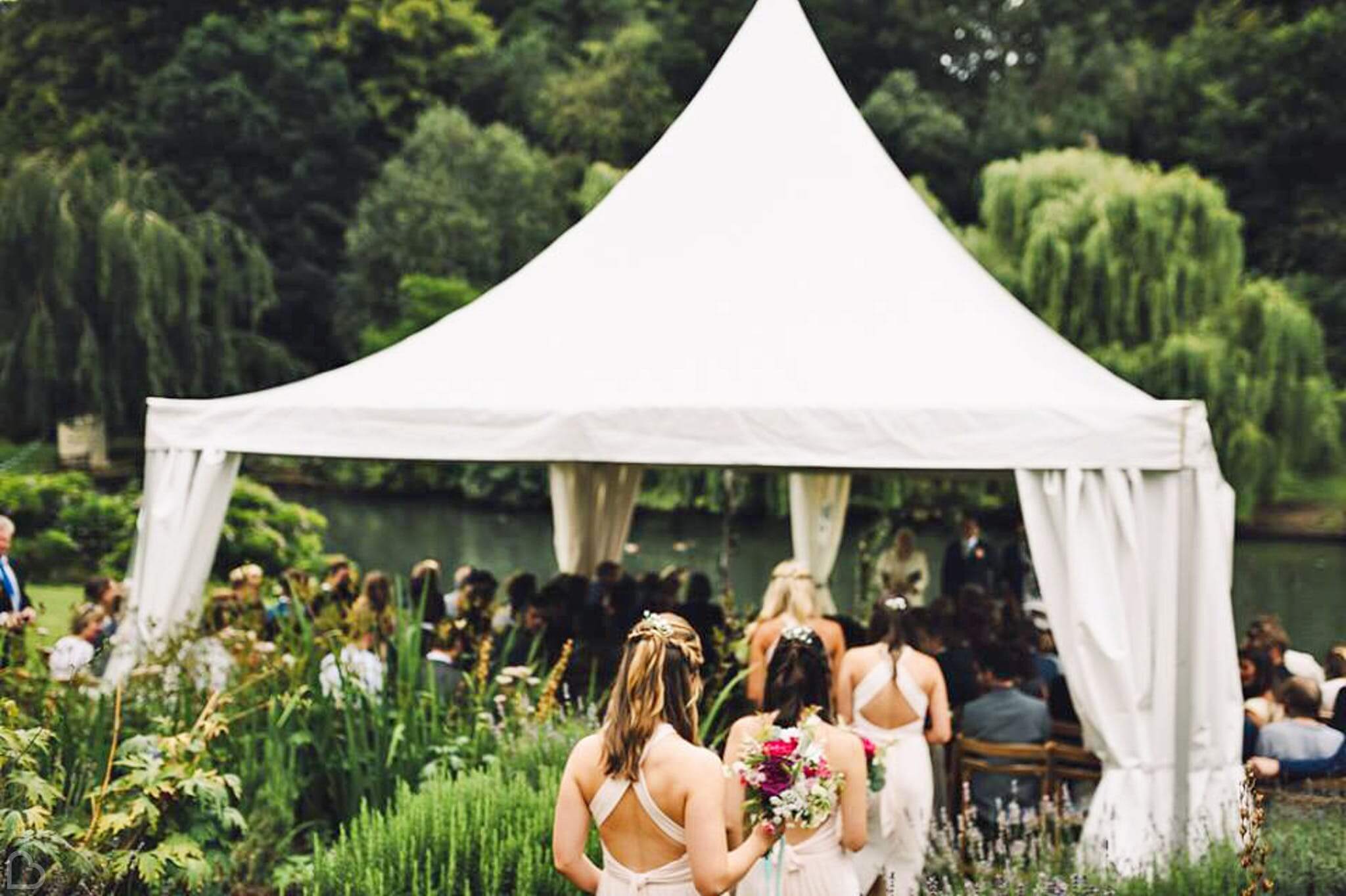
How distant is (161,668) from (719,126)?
4.44 metres

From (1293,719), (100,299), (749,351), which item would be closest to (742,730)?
(749,351)

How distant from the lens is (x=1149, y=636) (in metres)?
7.32

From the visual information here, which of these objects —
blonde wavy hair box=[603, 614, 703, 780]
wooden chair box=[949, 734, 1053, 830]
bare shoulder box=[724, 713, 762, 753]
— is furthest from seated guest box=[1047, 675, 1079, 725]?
blonde wavy hair box=[603, 614, 703, 780]

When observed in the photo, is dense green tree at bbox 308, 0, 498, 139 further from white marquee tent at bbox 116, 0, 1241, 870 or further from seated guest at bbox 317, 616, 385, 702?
seated guest at bbox 317, 616, 385, 702

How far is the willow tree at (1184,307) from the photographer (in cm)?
2669

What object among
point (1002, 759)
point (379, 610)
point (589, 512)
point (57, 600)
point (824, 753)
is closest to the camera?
point (824, 753)

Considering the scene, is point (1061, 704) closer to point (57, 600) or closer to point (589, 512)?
point (589, 512)

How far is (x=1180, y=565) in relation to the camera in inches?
290

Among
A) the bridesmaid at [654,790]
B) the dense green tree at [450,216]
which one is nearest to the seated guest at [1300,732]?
the bridesmaid at [654,790]

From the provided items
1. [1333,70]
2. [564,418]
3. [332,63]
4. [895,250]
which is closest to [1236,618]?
[895,250]

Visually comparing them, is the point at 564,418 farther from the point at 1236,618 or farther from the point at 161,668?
the point at 1236,618

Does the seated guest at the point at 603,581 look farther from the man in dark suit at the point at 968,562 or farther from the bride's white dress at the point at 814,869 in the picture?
the bride's white dress at the point at 814,869

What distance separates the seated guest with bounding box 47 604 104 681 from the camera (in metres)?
7.94

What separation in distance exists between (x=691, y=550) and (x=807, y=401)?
55.7 ft
